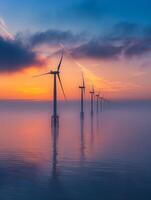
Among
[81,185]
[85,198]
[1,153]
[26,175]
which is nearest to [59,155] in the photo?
[1,153]

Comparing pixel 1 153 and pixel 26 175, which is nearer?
pixel 26 175

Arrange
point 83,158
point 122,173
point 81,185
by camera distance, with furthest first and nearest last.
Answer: point 83,158 < point 122,173 < point 81,185

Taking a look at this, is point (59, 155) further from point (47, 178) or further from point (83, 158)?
point (47, 178)

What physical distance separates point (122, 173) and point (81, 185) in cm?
716

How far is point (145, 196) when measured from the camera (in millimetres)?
27062

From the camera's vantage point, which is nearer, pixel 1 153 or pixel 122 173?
pixel 122 173

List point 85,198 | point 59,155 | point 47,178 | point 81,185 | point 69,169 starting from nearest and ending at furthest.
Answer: point 85,198, point 81,185, point 47,178, point 69,169, point 59,155

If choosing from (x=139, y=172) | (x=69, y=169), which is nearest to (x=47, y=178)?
(x=69, y=169)

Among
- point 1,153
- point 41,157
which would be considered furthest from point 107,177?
point 1,153

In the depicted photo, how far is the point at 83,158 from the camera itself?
153 ft

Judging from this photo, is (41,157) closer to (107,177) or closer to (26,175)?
(26,175)

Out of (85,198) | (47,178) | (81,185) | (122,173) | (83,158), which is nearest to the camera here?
(85,198)

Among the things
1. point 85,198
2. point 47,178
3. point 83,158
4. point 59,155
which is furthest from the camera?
point 59,155

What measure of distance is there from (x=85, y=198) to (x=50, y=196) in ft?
9.93
